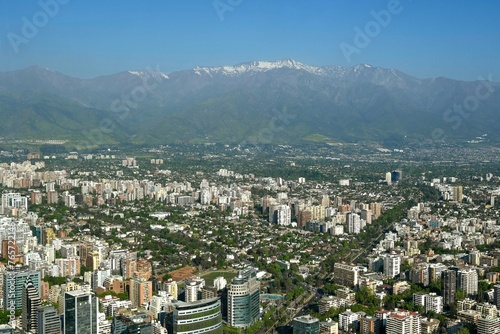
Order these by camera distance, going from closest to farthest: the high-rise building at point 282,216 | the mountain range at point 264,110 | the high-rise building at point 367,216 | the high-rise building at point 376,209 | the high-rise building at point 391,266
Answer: the high-rise building at point 391,266, the high-rise building at point 367,216, the high-rise building at point 282,216, the high-rise building at point 376,209, the mountain range at point 264,110

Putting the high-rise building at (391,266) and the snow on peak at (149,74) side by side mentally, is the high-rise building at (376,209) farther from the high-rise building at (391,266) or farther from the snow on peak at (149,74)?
the snow on peak at (149,74)

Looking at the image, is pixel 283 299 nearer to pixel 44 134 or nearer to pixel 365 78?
pixel 44 134

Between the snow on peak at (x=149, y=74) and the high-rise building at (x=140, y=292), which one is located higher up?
the snow on peak at (x=149, y=74)

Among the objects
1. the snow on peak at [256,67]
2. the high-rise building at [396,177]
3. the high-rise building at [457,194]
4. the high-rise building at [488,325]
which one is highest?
the snow on peak at [256,67]

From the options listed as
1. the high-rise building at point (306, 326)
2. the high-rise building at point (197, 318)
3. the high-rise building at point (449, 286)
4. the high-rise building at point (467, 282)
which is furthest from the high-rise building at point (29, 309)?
the high-rise building at point (467, 282)

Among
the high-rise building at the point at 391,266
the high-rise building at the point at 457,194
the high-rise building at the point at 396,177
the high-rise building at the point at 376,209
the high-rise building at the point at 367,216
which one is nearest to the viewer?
the high-rise building at the point at 391,266

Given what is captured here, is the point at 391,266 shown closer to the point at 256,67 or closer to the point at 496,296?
the point at 496,296

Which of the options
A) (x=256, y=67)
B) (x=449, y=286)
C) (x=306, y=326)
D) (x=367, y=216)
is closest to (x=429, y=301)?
(x=449, y=286)
